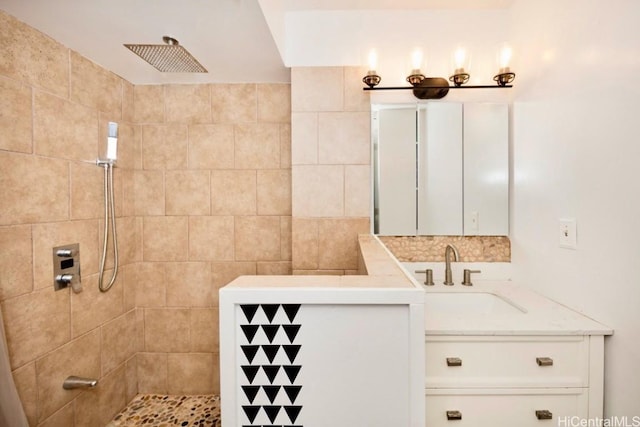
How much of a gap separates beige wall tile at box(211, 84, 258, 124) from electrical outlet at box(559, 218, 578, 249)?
176cm

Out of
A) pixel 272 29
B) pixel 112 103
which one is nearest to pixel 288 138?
pixel 272 29

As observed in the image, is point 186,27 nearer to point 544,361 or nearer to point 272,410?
point 272,410

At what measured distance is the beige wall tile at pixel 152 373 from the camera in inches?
78.7

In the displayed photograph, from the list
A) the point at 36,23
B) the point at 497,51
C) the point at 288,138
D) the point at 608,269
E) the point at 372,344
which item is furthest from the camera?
the point at 288,138

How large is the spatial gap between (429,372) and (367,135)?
1.25 m

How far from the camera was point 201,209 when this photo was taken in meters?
1.99

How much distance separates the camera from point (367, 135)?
5.87 ft

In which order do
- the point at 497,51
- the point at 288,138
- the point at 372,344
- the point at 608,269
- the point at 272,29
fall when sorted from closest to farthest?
the point at 372,344
the point at 608,269
the point at 272,29
the point at 497,51
the point at 288,138

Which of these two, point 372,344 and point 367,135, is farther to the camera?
point 367,135

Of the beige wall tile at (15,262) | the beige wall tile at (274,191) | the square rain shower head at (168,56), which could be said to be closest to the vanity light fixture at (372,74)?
the beige wall tile at (274,191)

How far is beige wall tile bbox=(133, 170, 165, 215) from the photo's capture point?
1987 millimetres

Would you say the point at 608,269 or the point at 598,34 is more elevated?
the point at 598,34

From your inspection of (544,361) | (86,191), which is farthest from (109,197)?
(544,361)

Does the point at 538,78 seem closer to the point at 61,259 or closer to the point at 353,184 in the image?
the point at 353,184
